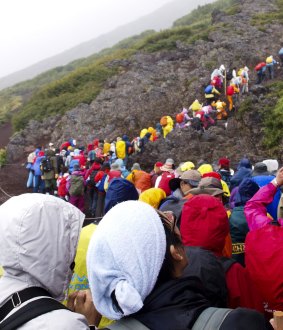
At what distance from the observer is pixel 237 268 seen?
2398mm

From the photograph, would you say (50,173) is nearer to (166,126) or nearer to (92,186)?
(92,186)

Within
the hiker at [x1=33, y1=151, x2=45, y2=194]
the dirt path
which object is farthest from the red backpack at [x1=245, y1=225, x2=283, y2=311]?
the dirt path

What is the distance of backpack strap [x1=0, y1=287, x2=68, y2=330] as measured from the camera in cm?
155

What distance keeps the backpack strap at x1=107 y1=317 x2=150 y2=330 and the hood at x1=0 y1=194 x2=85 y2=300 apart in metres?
0.50

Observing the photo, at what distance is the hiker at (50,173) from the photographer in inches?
541

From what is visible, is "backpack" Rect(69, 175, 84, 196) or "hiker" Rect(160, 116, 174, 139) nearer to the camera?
"backpack" Rect(69, 175, 84, 196)

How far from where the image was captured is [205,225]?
8.51 feet

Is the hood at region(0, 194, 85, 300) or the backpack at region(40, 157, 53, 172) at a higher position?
the hood at region(0, 194, 85, 300)

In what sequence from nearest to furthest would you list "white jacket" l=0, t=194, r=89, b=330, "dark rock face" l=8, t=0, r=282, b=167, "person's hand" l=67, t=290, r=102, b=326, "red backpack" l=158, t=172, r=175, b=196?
"white jacket" l=0, t=194, r=89, b=330 < "person's hand" l=67, t=290, r=102, b=326 < "red backpack" l=158, t=172, r=175, b=196 < "dark rock face" l=8, t=0, r=282, b=167

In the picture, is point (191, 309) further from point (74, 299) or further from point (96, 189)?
point (96, 189)

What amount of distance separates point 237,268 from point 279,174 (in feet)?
3.35

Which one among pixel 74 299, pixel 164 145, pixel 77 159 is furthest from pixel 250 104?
pixel 74 299

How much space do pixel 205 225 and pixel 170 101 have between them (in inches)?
748

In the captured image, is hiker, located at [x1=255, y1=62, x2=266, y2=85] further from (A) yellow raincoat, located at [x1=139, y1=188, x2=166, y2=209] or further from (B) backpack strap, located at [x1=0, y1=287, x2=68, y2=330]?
(B) backpack strap, located at [x1=0, y1=287, x2=68, y2=330]
